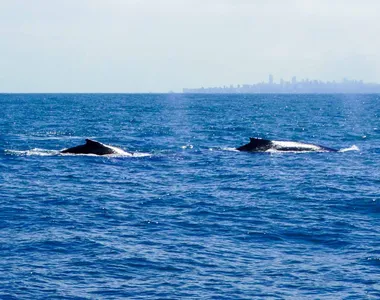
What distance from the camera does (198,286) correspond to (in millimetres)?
18969

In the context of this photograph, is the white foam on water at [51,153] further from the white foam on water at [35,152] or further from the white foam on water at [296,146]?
the white foam on water at [296,146]

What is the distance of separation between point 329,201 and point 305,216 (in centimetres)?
387

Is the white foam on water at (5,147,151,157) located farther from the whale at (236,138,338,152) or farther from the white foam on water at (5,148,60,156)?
the whale at (236,138,338,152)

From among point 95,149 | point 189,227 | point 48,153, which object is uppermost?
point 95,149

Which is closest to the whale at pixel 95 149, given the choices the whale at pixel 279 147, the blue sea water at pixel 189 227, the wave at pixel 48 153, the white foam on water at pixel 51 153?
the white foam on water at pixel 51 153

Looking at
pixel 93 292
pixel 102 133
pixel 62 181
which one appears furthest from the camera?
pixel 102 133

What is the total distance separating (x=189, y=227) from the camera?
25703mm

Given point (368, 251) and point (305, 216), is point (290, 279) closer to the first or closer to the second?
point (368, 251)

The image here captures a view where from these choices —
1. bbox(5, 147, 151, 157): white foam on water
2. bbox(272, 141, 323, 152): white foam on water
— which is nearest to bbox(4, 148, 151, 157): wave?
bbox(5, 147, 151, 157): white foam on water

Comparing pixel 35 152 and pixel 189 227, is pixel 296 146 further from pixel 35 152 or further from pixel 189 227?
pixel 189 227

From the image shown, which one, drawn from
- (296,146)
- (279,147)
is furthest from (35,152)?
(296,146)

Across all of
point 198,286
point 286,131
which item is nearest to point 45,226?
point 198,286

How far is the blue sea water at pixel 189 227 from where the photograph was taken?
62.8 feet

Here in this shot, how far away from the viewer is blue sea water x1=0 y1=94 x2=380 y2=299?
1916 centimetres
